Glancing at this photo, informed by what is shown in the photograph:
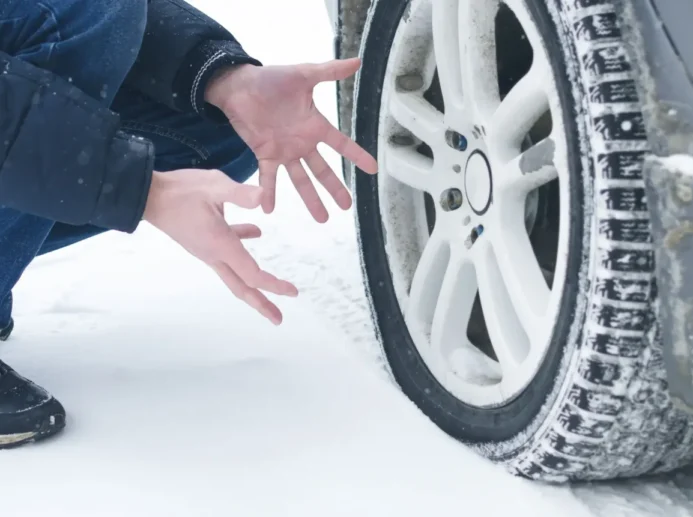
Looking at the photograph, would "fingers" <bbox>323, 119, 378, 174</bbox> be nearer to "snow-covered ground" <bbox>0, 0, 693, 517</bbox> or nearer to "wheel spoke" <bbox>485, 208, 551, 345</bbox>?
"wheel spoke" <bbox>485, 208, 551, 345</bbox>

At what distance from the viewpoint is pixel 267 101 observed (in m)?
1.33

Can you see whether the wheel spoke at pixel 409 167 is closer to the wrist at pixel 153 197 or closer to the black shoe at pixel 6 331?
the wrist at pixel 153 197

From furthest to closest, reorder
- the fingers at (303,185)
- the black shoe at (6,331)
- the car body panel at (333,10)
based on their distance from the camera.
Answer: the black shoe at (6,331) → the car body panel at (333,10) → the fingers at (303,185)

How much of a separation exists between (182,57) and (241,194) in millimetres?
587

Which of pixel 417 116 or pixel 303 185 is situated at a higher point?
pixel 417 116

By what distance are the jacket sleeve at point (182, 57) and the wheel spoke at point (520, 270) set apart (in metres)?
0.59

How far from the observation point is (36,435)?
124 centimetres

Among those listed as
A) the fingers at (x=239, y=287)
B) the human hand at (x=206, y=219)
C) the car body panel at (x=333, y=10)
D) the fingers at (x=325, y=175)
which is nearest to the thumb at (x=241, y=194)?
the human hand at (x=206, y=219)

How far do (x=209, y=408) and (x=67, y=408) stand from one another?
0.85 ft

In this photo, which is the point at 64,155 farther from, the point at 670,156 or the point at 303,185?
the point at 670,156

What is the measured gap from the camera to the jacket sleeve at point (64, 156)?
38.5 inches

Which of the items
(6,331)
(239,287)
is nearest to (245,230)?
(239,287)

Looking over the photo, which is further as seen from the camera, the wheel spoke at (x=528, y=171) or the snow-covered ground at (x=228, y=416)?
the snow-covered ground at (x=228, y=416)

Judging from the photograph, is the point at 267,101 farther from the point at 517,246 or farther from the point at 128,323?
the point at 128,323
